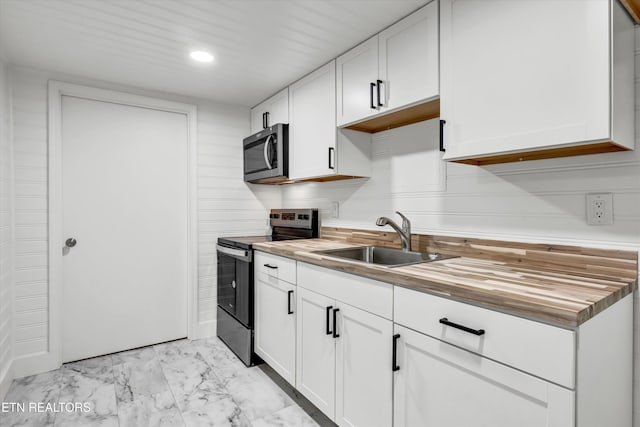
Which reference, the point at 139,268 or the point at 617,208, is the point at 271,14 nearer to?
the point at 617,208

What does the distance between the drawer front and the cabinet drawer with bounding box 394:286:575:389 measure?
0.29 feet

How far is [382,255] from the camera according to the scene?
7.28ft

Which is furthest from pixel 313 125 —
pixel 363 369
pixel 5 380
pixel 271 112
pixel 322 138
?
pixel 5 380

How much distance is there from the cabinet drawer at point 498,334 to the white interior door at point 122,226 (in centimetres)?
230

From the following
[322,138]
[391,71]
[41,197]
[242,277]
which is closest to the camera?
[391,71]

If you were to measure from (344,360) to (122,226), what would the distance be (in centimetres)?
211

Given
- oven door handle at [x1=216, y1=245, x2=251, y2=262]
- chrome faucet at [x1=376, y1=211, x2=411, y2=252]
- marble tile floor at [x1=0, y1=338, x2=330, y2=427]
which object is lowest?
marble tile floor at [x1=0, y1=338, x2=330, y2=427]

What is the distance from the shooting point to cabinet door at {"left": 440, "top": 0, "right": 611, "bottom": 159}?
42.6 inches

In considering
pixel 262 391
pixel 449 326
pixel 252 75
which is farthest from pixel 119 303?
pixel 449 326

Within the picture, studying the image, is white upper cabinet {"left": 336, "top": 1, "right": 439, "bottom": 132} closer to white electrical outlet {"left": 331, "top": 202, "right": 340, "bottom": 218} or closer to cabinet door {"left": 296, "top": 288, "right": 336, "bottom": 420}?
white electrical outlet {"left": 331, "top": 202, "right": 340, "bottom": 218}

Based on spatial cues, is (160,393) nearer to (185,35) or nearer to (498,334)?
(498,334)

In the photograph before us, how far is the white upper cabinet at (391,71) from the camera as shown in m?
1.62

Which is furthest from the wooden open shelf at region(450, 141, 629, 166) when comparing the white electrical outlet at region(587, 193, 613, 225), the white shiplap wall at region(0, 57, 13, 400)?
the white shiplap wall at region(0, 57, 13, 400)

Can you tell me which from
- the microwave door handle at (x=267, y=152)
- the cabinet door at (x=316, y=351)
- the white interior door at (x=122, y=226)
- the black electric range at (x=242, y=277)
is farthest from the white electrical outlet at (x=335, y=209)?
the white interior door at (x=122, y=226)
